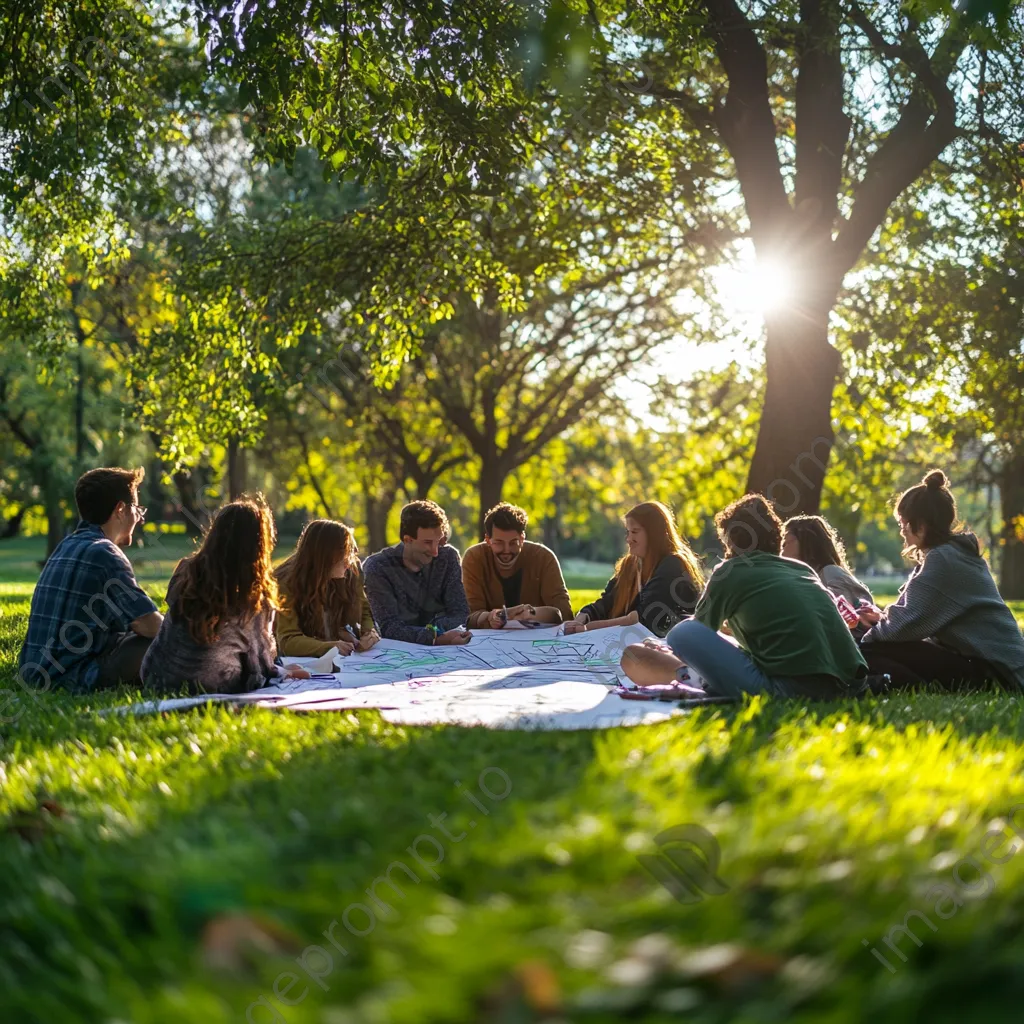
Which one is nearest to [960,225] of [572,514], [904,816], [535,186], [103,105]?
A: [535,186]

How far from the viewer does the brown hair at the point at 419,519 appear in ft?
30.2

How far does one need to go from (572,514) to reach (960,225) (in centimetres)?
2315

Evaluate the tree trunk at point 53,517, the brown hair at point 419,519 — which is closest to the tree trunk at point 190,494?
the tree trunk at point 53,517

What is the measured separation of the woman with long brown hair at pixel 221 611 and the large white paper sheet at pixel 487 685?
26cm

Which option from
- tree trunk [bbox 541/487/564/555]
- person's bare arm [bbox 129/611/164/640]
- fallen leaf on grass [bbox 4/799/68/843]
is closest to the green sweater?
person's bare arm [bbox 129/611/164/640]

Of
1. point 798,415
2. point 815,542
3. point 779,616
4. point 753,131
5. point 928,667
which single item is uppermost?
point 753,131

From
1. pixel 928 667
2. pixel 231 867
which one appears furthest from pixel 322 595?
pixel 231 867

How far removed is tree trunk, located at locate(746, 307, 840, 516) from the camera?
11727 millimetres

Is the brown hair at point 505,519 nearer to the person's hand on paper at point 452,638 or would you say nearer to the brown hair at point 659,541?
the brown hair at point 659,541

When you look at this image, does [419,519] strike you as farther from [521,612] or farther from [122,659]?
[122,659]

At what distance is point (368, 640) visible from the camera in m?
8.57

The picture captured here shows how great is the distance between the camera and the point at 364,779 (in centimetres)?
384

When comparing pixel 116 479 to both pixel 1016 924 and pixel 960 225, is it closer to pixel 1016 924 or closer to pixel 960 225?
pixel 1016 924

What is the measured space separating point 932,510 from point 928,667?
1066 millimetres
